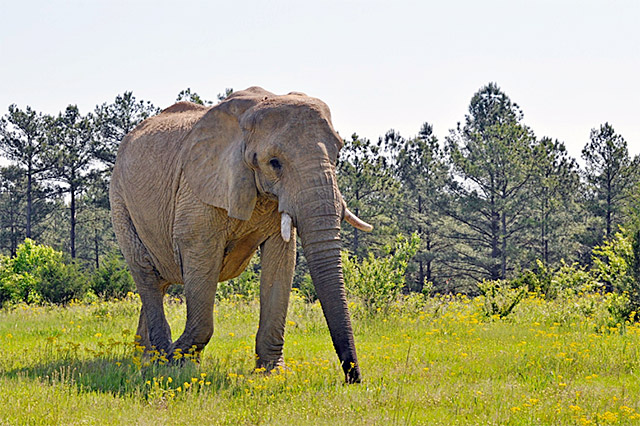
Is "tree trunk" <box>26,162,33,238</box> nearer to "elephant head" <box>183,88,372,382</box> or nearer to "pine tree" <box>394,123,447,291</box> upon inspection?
"pine tree" <box>394,123,447,291</box>

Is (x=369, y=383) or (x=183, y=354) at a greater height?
(x=183, y=354)

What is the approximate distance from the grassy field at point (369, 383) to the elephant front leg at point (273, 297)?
0.22 metres

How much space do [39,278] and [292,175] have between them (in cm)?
1834

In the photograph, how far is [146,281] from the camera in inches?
371

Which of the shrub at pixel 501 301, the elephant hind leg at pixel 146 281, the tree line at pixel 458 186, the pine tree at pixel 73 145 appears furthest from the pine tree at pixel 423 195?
the elephant hind leg at pixel 146 281

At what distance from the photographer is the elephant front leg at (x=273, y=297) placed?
26.3 ft

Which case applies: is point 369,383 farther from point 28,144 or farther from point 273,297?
point 28,144

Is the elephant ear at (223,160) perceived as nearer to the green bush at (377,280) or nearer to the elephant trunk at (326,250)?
the elephant trunk at (326,250)

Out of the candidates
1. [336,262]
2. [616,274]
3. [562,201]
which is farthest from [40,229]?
[336,262]

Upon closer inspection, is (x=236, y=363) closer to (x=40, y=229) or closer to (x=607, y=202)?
(x=607, y=202)

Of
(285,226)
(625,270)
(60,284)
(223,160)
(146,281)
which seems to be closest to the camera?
(285,226)

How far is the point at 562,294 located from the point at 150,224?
34.4ft

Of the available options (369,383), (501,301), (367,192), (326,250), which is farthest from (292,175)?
(367,192)

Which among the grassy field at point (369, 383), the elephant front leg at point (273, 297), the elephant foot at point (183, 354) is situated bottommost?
the grassy field at point (369, 383)
